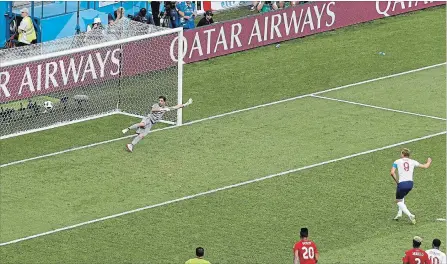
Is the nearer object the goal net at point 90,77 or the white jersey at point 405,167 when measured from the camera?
the white jersey at point 405,167

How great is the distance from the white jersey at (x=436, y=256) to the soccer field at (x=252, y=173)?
7.48 ft

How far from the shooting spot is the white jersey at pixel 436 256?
28.7 metres

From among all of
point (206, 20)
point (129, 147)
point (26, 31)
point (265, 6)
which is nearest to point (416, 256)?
point (129, 147)

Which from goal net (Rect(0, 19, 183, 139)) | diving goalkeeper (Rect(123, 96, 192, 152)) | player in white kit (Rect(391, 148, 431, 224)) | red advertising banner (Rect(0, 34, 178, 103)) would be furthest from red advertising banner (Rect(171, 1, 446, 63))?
player in white kit (Rect(391, 148, 431, 224))

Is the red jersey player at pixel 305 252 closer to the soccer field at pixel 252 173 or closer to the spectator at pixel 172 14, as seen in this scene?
the soccer field at pixel 252 173

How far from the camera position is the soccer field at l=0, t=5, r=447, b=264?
32.5m

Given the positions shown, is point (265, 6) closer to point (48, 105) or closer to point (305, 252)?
point (48, 105)

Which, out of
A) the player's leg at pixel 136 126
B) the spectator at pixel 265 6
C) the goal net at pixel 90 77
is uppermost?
the spectator at pixel 265 6

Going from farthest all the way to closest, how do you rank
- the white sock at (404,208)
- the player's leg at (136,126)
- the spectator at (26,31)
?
1. the spectator at (26,31)
2. the player's leg at (136,126)
3. the white sock at (404,208)

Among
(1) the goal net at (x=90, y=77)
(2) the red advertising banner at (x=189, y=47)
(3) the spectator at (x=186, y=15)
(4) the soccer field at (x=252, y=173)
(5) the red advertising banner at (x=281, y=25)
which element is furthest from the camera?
(3) the spectator at (x=186, y=15)

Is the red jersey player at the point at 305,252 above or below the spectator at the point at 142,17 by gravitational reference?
below

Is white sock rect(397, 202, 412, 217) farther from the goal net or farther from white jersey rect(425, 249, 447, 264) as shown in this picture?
the goal net

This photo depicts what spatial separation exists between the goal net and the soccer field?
27.1 inches

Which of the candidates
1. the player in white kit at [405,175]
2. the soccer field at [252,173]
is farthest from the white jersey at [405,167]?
the soccer field at [252,173]
